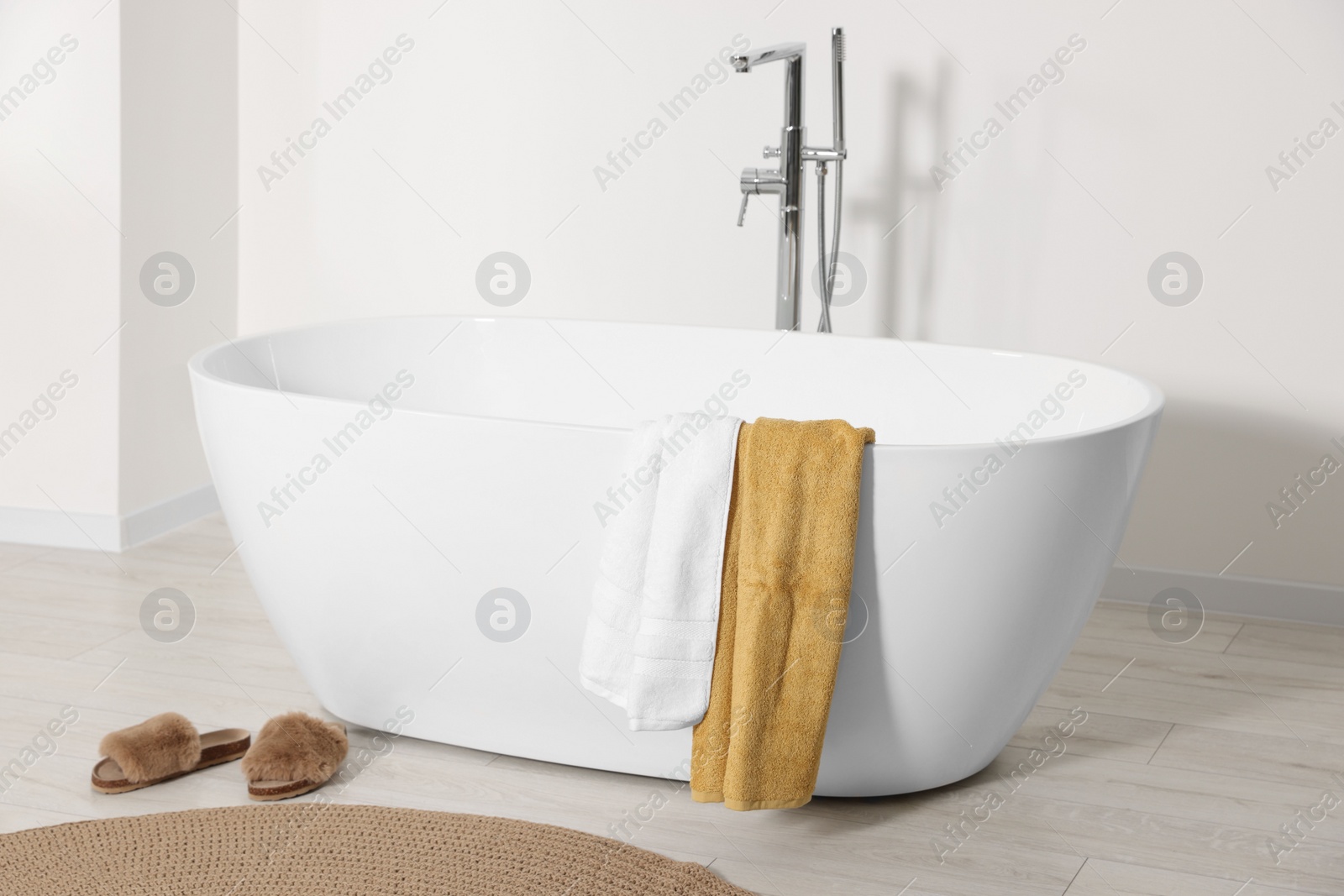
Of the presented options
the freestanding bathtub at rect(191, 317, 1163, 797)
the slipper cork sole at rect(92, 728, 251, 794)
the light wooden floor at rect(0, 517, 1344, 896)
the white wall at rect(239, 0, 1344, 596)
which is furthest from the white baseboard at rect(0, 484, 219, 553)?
the slipper cork sole at rect(92, 728, 251, 794)

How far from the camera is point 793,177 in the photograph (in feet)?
9.02

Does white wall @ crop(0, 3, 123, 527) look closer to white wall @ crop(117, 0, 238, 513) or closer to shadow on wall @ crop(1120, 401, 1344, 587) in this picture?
white wall @ crop(117, 0, 238, 513)

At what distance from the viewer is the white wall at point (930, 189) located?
109 inches

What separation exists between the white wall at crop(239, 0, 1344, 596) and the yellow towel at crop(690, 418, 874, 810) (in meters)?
1.37

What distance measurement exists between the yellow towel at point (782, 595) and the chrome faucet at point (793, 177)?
1.03 meters

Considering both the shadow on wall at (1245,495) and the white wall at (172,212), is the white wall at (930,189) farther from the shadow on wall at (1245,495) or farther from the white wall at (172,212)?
the white wall at (172,212)

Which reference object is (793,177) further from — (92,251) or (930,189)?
(92,251)

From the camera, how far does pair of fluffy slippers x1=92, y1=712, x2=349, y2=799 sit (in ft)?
6.34

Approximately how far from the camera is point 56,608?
8.75 ft

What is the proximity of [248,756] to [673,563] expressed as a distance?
75 cm

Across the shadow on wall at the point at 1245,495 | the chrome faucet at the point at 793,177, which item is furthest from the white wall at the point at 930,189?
the chrome faucet at the point at 793,177

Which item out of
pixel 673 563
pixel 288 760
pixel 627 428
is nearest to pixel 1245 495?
pixel 627 428

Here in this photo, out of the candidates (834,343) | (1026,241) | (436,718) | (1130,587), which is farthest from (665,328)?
(1130,587)

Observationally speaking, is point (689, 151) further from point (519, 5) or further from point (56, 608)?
point (56, 608)
